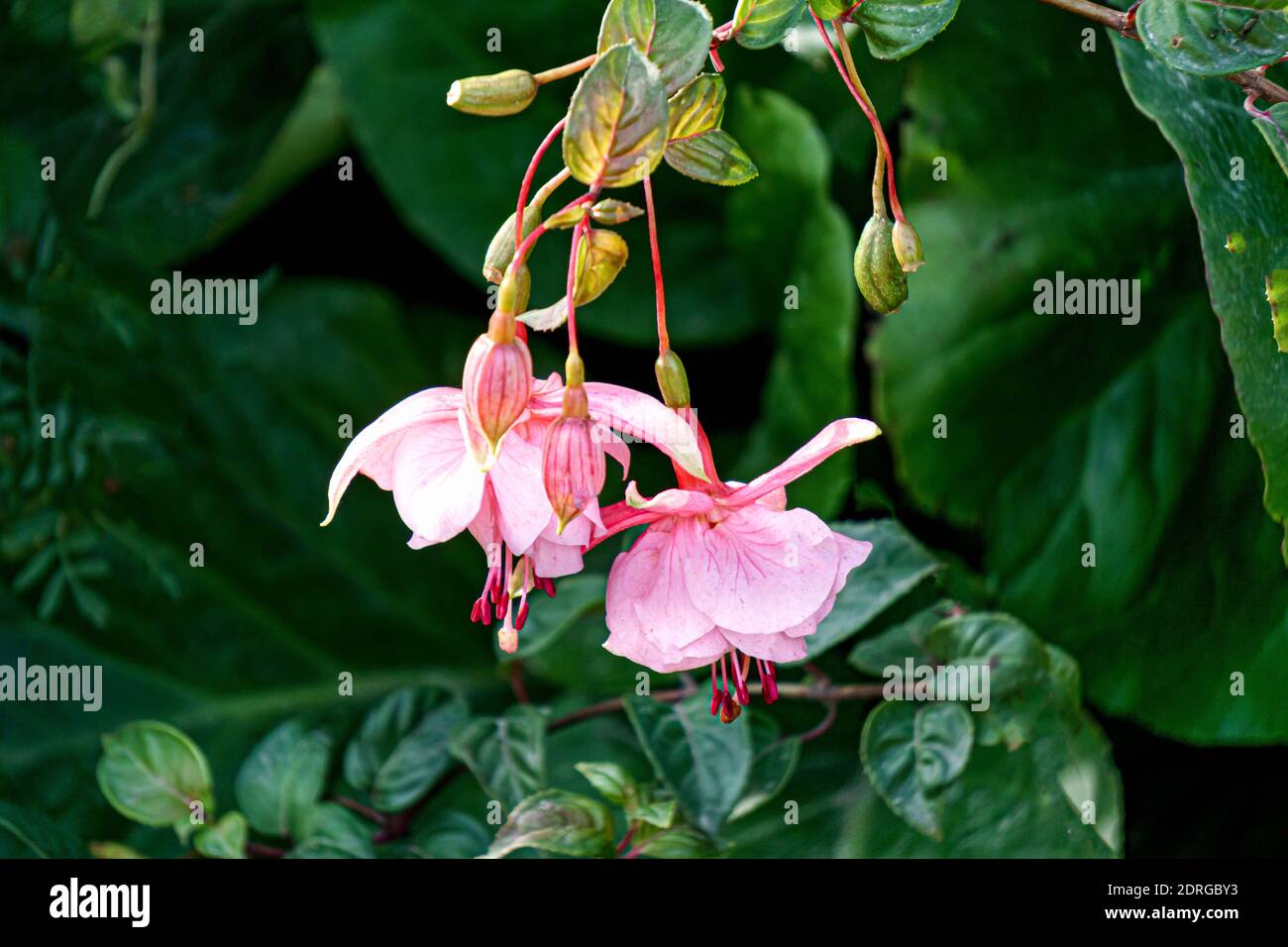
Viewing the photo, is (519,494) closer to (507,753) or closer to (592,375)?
(507,753)

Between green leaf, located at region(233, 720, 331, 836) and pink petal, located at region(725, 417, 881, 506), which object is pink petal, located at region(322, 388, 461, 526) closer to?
pink petal, located at region(725, 417, 881, 506)

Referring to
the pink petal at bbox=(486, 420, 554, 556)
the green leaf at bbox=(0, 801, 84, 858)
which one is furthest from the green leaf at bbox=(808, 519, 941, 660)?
the green leaf at bbox=(0, 801, 84, 858)

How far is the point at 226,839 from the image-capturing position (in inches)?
22.5

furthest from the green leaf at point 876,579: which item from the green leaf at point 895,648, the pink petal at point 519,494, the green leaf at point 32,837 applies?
the green leaf at point 32,837

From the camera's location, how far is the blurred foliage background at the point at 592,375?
1.98 ft

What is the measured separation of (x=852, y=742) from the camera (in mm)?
640

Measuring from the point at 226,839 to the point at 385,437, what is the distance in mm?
308

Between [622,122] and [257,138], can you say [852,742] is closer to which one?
[622,122]

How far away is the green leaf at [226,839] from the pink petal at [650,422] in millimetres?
345

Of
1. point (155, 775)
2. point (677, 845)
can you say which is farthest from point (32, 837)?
point (677, 845)

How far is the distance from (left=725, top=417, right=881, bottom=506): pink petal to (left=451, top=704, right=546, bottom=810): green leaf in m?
0.24

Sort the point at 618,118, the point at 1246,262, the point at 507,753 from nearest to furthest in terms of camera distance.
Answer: the point at 618,118 → the point at 1246,262 → the point at 507,753

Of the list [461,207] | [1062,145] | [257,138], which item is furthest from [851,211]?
[257,138]
